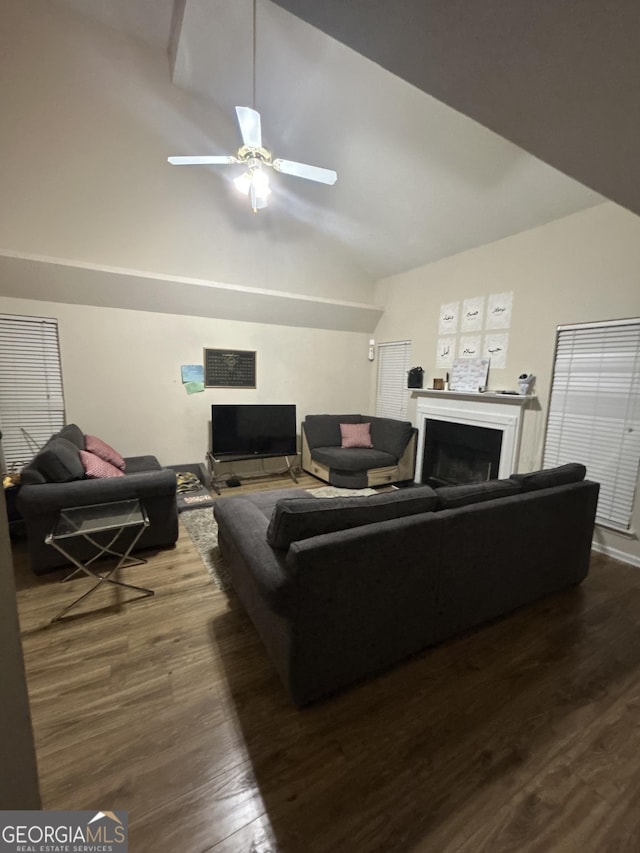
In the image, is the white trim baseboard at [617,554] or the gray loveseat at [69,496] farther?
the white trim baseboard at [617,554]

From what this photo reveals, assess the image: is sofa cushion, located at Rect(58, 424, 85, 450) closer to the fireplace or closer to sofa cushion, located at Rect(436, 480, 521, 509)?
sofa cushion, located at Rect(436, 480, 521, 509)

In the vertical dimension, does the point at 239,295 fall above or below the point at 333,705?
above

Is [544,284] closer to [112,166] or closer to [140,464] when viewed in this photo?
[112,166]

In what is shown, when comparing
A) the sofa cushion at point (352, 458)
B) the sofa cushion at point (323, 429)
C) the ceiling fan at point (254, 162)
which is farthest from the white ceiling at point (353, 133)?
the sofa cushion at point (352, 458)

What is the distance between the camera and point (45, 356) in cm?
368

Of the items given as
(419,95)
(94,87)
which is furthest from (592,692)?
(94,87)

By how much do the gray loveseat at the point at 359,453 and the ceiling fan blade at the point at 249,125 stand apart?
3.24 metres

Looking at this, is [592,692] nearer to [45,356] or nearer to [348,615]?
[348,615]

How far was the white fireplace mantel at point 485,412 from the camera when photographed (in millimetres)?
3516

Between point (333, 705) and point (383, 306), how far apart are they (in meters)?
4.92

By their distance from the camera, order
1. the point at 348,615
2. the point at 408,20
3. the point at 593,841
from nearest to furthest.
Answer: the point at 408,20, the point at 593,841, the point at 348,615

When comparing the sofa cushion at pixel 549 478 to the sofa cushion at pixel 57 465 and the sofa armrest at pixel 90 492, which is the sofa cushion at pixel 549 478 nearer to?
the sofa armrest at pixel 90 492

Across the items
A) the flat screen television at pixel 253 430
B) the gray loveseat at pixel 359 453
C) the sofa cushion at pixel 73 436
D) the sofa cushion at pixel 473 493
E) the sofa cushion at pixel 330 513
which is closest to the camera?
the sofa cushion at pixel 330 513

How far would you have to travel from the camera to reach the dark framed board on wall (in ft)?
15.0
